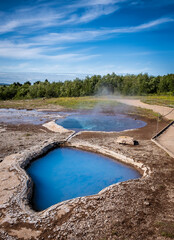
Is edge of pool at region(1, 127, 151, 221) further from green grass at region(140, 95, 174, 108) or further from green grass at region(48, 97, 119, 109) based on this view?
green grass at region(48, 97, 119, 109)

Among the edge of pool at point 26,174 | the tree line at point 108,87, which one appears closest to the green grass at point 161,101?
the tree line at point 108,87

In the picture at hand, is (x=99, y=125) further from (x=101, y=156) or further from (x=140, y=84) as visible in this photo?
(x=140, y=84)

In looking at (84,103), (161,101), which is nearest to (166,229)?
(161,101)

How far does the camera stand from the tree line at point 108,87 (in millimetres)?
49125

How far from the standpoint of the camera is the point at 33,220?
524 centimetres

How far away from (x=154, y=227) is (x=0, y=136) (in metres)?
12.1

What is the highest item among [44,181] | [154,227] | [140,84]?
[140,84]

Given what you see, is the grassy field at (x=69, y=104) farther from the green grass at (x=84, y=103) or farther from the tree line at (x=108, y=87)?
the tree line at (x=108, y=87)

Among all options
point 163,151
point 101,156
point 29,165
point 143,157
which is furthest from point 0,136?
point 163,151

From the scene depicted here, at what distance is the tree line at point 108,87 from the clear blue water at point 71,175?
41.0 meters

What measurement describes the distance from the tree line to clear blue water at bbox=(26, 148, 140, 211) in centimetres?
4102

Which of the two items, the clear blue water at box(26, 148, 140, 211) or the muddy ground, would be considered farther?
the clear blue water at box(26, 148, 140, 211)

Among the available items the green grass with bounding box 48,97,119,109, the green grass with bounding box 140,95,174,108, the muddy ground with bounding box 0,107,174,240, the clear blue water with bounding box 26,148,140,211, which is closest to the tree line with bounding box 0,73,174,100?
the green grass with bounding box 140,95,174,108

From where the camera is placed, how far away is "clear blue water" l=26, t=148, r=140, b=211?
7.35m
